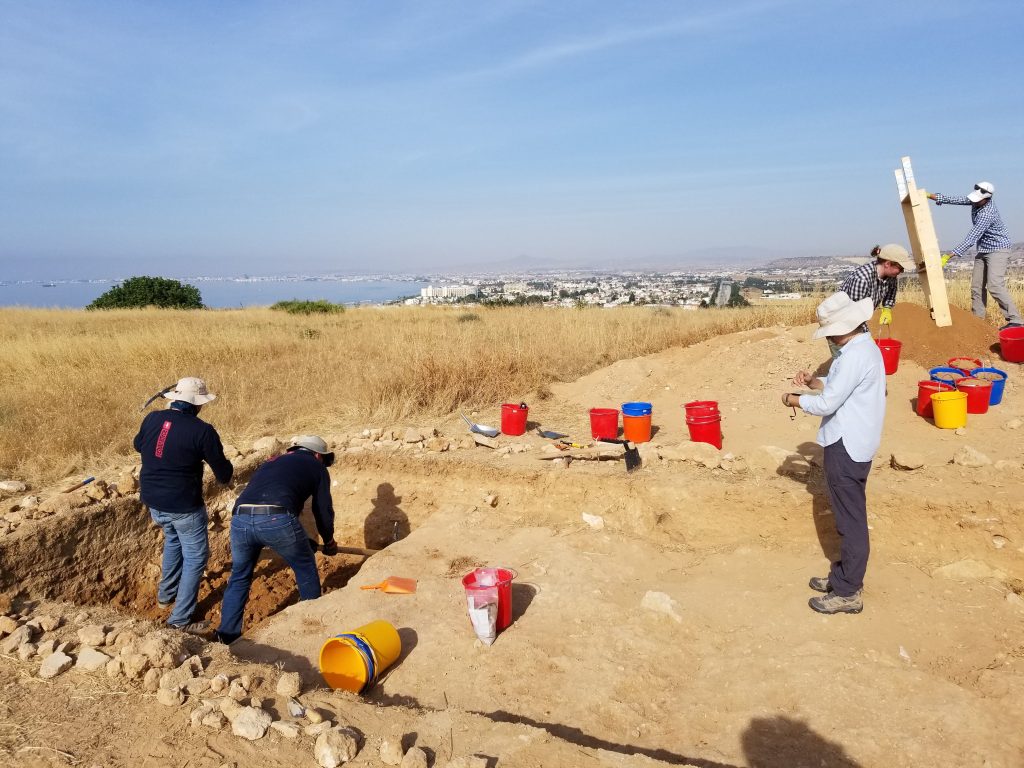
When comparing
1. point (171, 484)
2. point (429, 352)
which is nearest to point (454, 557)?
point (171, 484)

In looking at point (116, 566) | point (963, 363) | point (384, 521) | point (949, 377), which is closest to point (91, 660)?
point (116, 566)

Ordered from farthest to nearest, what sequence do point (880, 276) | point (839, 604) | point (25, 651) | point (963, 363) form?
point (963, 363)
point (880, 276)
point (839, 604)
point (25, 651)

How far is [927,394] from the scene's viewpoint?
21.1 feet

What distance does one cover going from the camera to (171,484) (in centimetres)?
428

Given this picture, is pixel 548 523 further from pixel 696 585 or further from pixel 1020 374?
pixel 1020 374

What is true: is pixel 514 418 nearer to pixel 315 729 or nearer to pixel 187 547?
pixel 187 547

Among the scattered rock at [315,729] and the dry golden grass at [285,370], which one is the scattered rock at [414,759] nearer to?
the scattered rock at [315,729]

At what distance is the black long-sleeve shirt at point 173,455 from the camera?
13.8 ft

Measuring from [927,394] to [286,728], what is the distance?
647 centimetres

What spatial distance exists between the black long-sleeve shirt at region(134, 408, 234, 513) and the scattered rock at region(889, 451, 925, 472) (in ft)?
17.1

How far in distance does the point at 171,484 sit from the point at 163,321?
14.1 m

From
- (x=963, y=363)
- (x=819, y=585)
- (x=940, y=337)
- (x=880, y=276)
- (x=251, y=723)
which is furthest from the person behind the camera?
(x=940, y=337)

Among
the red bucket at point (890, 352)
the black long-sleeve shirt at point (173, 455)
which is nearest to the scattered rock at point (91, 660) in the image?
the black long-sleeve shirt at point (173, 455)

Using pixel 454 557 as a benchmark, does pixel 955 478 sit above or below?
above
